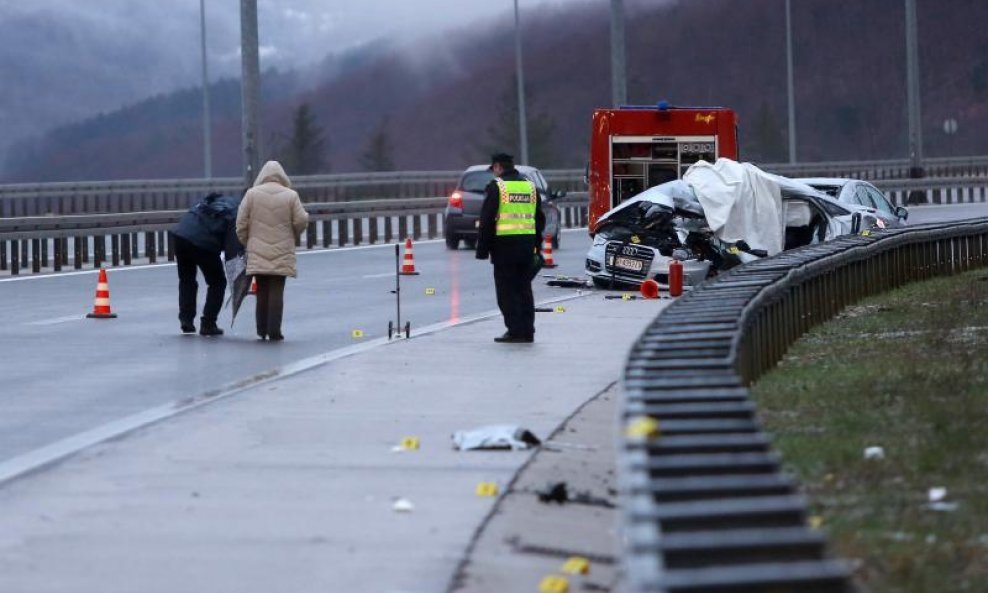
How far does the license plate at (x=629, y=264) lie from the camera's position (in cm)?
2695

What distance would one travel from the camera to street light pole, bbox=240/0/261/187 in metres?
35.1

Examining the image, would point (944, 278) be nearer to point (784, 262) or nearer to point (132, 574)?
point (784, 262)

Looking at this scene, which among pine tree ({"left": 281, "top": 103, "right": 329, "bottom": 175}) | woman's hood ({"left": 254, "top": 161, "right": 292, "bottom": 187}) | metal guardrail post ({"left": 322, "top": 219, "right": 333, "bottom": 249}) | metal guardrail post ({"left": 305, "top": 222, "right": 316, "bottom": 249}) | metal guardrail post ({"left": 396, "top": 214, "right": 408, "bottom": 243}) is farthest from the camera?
pine tree ({"left": 281, "top": 103, "right": 329, "bottom": 175})

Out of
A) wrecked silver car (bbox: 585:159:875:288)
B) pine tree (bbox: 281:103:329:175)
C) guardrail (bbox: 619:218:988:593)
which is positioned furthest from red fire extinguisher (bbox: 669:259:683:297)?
pine tree (bbox: 281:103:329:175)

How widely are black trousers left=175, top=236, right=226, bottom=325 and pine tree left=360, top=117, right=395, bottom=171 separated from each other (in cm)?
7079

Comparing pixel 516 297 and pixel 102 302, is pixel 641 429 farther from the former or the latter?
pixel 102 302

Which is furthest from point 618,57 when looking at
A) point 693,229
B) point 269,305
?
point 269,305

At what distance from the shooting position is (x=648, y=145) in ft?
111

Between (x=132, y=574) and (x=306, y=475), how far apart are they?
2586mm

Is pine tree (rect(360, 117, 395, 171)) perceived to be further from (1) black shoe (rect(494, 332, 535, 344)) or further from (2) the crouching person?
(1) black shoe (rect(494, 332, 535, 344))

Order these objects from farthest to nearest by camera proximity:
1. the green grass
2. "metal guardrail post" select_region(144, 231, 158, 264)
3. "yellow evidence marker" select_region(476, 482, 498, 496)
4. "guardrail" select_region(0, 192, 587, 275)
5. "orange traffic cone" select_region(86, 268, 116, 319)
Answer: "metal guardrail post" select_region(144, 231, 158, 264)
"guardrail" select_region(0, 192, 587, 275)
"orange traffic cone" select_region(86, 268, 116, 319)
"yellow evidence marker" select_region(476, 482, 498, 496)
the green grass

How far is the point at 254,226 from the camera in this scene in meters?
20.5

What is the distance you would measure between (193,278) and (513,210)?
11.4 ft

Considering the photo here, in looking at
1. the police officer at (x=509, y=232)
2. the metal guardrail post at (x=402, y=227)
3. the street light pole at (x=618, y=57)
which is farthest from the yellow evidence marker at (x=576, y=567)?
the street light pole at (x=618, y=57)
